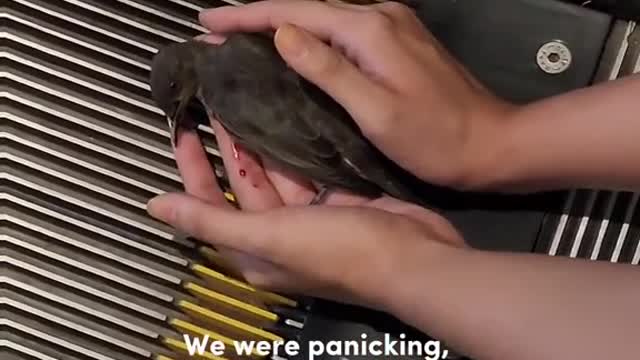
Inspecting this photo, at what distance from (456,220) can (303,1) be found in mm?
166

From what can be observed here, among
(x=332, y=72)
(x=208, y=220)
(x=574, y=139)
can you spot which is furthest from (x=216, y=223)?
(x=574, y=139)

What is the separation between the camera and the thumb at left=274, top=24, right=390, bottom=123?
0.66 metres

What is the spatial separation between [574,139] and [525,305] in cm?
11

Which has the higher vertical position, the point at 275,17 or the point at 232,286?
the point at 275,17

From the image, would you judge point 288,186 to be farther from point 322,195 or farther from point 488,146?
point 488,146

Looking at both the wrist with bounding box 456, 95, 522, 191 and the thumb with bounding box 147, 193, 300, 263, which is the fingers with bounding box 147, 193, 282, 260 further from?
the wrist with bounding box 456, 95, 522, 191

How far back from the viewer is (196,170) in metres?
0.74

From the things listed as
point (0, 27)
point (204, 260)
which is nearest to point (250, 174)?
point (204, 260)

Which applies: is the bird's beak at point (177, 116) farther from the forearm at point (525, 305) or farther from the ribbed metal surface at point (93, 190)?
the forearm at point (525, 305)

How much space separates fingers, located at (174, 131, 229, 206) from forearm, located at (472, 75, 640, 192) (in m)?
0.17

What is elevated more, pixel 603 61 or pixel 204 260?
pixel 603 61

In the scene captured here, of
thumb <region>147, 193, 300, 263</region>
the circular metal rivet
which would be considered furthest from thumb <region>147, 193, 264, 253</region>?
the circular metal rivet

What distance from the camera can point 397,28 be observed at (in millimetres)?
696

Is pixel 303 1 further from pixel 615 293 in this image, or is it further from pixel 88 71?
pixel 615 293
